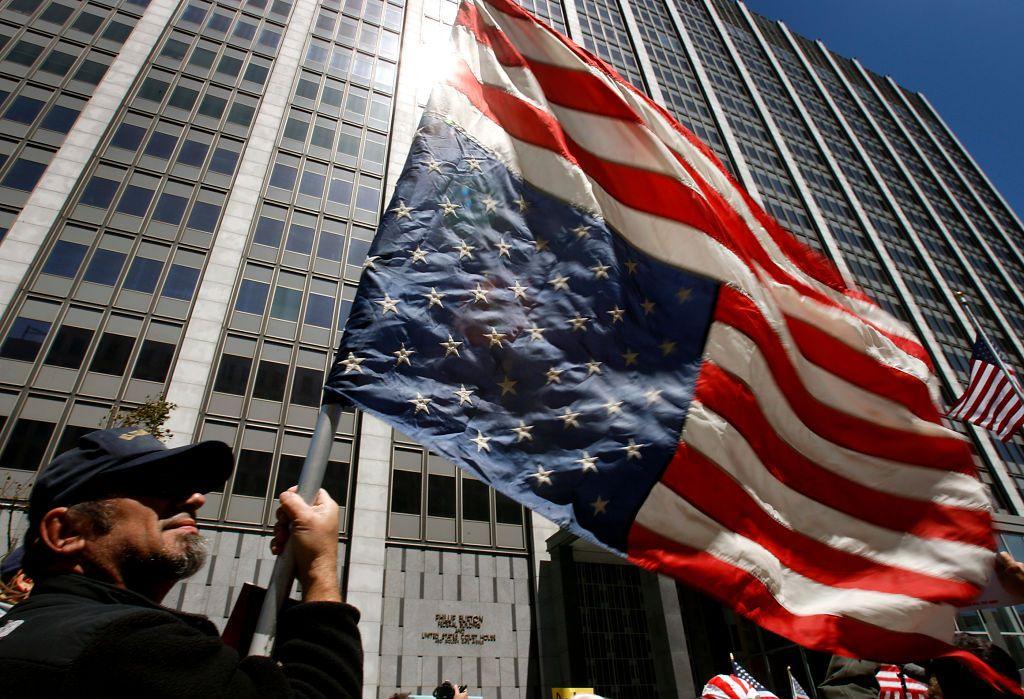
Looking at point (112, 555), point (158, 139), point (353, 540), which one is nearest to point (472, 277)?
point (112, 555)

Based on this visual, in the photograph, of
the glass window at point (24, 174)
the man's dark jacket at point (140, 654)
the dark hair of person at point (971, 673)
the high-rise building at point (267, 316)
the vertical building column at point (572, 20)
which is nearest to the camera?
the man's dark jacket at point (140, 654)

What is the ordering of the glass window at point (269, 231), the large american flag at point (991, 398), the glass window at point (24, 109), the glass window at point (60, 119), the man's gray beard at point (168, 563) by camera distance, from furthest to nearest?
the glass window at point (269, 231), the glass window at point (60, 119), the glass window at point (24, 109), the large american flag at point (991, 398), the man's gray beard at point (168, 563)

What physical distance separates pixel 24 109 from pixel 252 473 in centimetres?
1811

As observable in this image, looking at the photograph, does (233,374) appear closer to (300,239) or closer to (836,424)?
(300,239)

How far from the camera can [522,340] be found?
4.23m

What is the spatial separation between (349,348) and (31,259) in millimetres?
23390

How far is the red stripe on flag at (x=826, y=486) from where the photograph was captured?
4250 millimetres

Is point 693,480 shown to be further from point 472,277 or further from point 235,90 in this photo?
point 235,90

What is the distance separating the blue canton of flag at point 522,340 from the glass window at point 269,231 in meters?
22.4

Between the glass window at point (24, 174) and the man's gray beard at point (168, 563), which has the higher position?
the man's gray beard at point (168, 563)

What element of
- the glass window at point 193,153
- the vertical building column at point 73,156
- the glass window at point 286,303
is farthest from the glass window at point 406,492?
Answer: the glass window at point 193,153

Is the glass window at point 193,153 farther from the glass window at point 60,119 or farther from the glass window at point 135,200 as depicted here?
the glass window at point 60,119

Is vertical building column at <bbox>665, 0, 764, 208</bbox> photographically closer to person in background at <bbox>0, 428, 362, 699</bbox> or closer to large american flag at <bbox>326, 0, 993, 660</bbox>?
large american flag at <bbox>326, 0, 993, 660</bbox>

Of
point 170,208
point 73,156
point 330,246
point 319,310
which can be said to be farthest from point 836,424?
point 73,156
